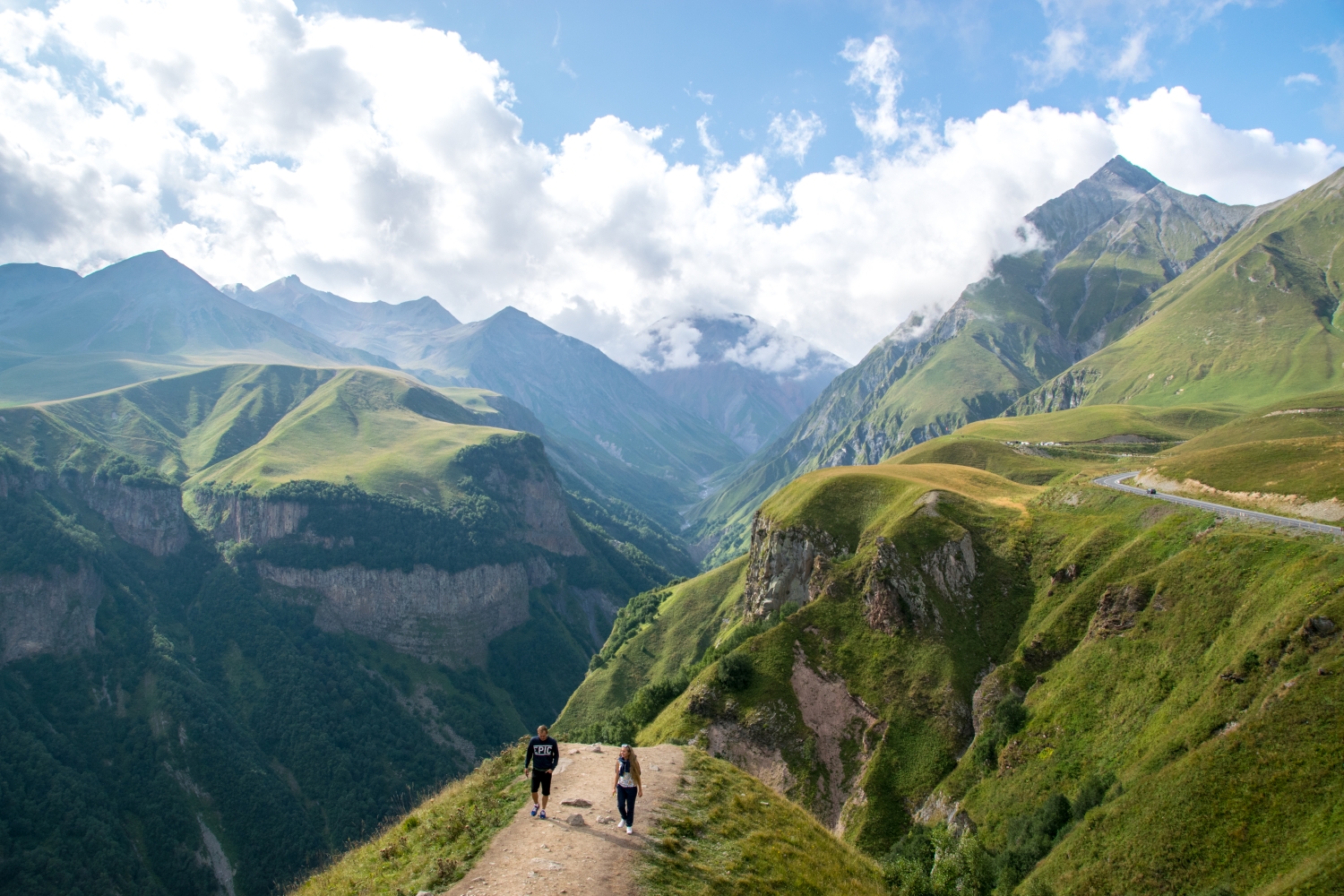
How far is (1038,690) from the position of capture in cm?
6231

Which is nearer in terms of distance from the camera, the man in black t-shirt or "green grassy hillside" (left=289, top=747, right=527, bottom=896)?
"green grassy hillside" (left=289, top=747, right=527, bottom=896)

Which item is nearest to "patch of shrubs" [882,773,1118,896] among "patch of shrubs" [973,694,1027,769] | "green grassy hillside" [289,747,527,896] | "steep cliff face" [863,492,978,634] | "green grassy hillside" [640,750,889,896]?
"patch of shrubs" [973,694,1027,769]

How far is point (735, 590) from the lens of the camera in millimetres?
171750

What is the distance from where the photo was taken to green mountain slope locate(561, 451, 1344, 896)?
35.7 m

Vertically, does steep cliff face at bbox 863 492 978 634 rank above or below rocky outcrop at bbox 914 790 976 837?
above

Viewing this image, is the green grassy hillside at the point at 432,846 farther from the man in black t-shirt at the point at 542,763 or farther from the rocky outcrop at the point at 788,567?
the rocky outcrop at the point at 788,567

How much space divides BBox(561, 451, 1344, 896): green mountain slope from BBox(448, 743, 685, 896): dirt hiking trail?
60.8 ft

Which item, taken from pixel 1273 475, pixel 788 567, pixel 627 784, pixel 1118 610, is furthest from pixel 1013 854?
pixel 1273 475

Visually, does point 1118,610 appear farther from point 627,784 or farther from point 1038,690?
point 627,784

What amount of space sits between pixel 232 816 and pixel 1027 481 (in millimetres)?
204978

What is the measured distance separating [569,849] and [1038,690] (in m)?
54.8

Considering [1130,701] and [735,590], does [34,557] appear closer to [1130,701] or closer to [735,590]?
[735,590]

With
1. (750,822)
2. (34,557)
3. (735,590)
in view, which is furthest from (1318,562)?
(34,557)

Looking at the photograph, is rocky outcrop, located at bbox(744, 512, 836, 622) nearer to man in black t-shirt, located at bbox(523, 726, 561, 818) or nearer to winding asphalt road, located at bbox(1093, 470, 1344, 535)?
winding asphalt road, located at bbox(1093, 470, 1344, 535)
